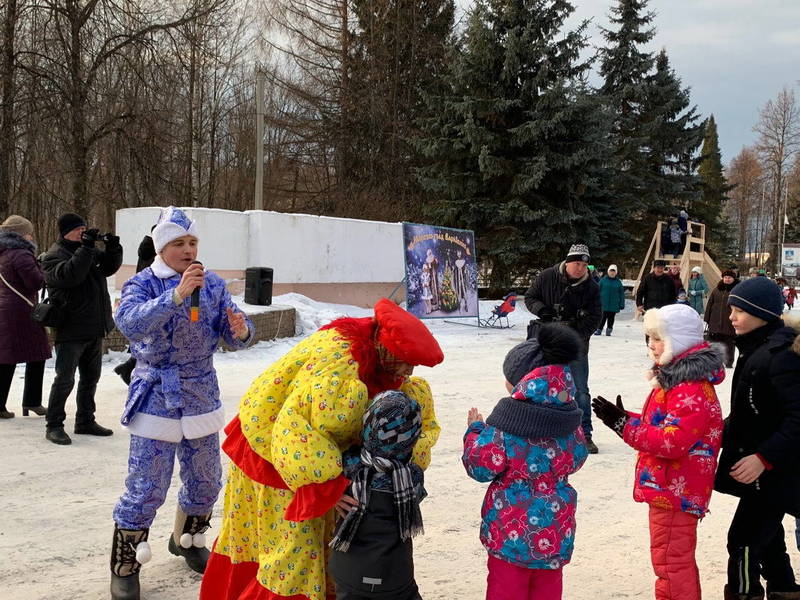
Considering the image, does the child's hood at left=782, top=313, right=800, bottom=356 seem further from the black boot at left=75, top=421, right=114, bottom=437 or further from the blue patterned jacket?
the black boot at left=75, top=421, right=114, bottom=437

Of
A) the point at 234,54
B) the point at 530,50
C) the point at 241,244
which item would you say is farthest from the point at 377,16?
the point at 241,244

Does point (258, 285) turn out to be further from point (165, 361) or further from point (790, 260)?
point (790, 260)

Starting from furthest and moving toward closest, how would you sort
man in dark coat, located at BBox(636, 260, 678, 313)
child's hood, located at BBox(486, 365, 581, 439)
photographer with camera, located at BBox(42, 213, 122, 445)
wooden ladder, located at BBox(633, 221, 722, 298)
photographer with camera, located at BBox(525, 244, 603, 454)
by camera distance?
wooden ladder, located at BBox(633, 221, 722, 298)
man in dark coat, located at BBox(636, 260, 678, 313)
photographer with camera, located at BBox(525, 244, 603, 454)
photographer with camera, located at BBox(42, 213, 122, 445)
child's hood, located at BBox(486, 365, 581, 439)

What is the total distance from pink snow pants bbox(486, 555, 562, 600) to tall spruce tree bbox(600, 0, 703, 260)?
84.0 ft

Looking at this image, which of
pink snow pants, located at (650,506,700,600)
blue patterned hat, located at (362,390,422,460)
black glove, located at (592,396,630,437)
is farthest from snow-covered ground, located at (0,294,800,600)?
blue patterned hat, located at (362,390,422,460)

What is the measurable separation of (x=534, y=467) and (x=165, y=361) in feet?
5.54

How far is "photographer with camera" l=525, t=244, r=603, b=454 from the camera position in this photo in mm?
5957

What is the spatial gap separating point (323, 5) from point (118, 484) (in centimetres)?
2403

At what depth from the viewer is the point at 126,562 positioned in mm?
3186

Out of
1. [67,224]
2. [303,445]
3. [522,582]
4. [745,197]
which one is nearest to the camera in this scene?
[303,445]

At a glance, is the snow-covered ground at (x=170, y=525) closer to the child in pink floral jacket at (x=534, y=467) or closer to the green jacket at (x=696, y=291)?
the child in pink floral jacket at (x=534, y=467)

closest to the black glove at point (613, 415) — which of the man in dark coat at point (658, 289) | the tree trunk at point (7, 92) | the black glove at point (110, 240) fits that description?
the black glove at point (110, 240)

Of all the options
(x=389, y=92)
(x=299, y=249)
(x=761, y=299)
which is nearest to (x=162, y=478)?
(x=761, y=299)

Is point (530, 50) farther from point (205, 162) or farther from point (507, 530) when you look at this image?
point (507, 530)
